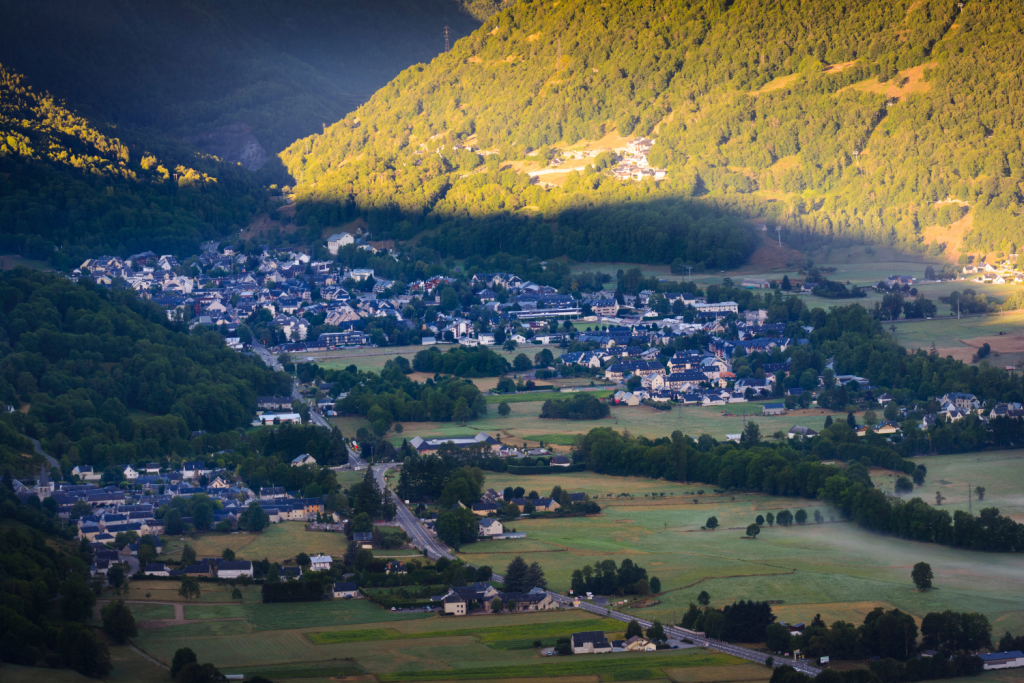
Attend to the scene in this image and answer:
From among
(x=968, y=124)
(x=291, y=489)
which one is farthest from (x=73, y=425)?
(x=968, y=124)

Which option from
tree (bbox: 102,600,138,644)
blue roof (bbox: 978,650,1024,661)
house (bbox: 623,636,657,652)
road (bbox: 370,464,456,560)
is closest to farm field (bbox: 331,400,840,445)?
road (bbox: 370,464,456,560)

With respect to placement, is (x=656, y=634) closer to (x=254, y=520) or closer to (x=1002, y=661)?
(x=1002, y=661)

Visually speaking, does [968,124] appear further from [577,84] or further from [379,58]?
[379,58]

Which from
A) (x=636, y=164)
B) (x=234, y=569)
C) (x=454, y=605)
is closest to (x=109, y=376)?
(x=234, y=569)

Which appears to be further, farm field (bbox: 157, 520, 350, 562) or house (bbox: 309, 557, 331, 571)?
farm field (bbox: 157, 520, 350, 562)

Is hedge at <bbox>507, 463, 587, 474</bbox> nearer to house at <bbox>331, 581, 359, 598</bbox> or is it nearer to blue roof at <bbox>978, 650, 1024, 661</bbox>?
house at <bbox>331, 581, 359, 598</bbox>

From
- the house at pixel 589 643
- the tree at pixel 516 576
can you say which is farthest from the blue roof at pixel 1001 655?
the tree at pixel 516 576
